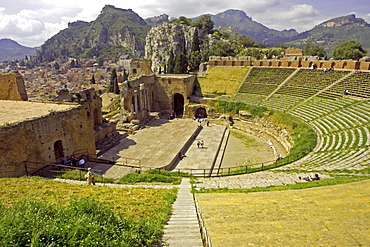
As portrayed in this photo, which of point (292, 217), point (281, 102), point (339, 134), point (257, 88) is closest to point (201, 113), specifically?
point (257, 88)

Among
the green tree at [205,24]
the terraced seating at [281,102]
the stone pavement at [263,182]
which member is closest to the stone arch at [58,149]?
the stone pavement at [263,182]

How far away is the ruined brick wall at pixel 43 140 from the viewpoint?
1280cm

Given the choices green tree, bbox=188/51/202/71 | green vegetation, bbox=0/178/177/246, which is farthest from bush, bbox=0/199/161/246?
green tree, bbox=188/51/202/71

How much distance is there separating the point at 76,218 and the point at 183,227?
3.25 meters

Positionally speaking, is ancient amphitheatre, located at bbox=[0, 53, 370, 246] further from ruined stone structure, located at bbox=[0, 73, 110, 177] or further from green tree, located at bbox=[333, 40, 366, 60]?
green tree, located at bbox=[333, 40, 366, 60]

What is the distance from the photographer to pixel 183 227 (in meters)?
7.35

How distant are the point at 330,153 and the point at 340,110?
1049 centimetres

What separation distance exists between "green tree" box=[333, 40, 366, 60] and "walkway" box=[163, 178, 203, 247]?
5347 cm

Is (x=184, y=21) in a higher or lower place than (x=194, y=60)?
higher

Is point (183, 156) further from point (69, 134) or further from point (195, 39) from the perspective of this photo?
point (195, 39)

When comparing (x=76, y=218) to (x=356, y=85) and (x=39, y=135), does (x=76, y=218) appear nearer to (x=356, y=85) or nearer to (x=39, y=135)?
(x=39, y=135)

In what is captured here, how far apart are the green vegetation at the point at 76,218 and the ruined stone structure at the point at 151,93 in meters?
21.0

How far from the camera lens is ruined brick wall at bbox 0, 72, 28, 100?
21.8 metres

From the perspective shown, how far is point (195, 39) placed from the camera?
6656cm
